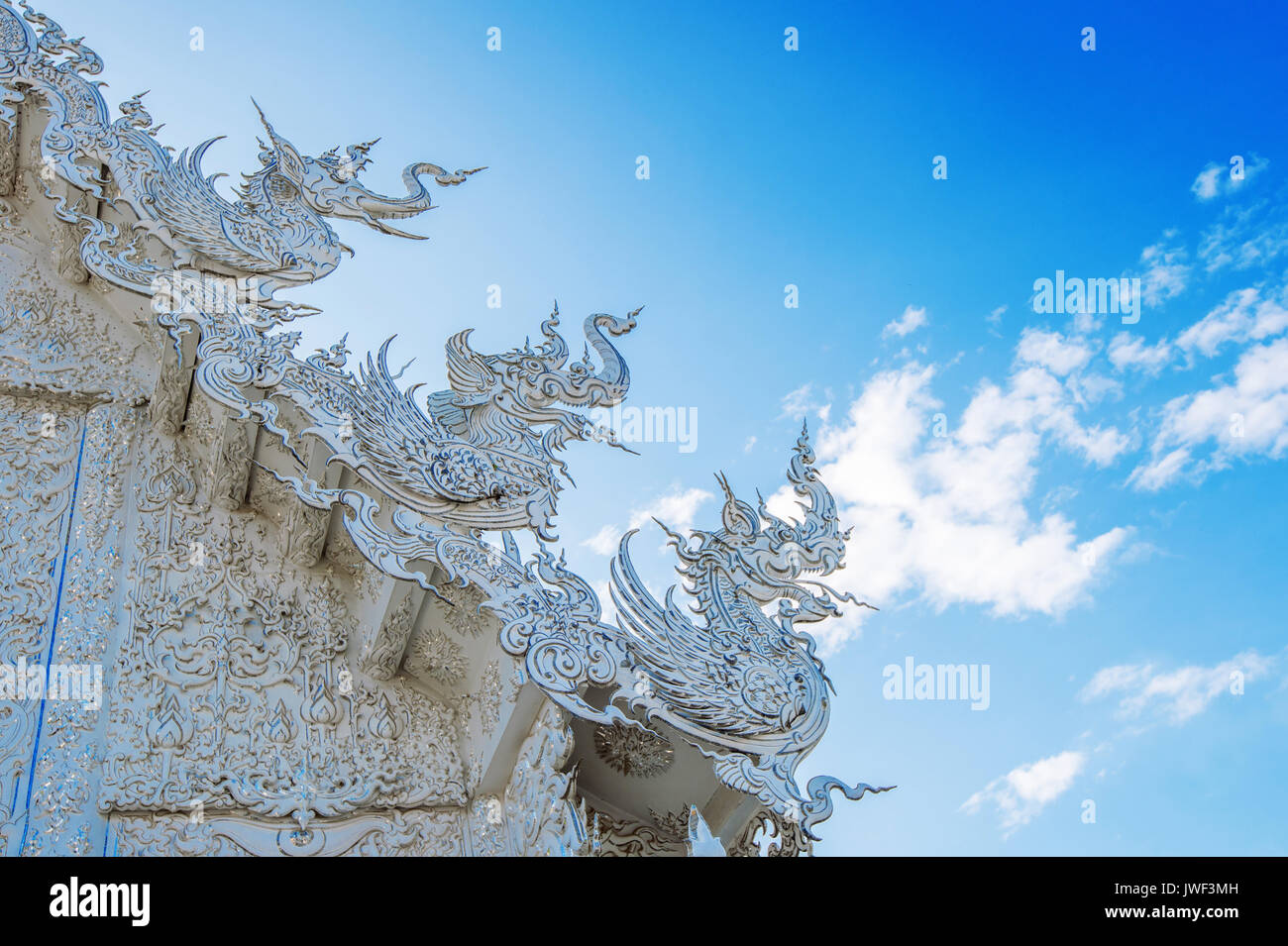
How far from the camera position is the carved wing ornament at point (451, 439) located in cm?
376

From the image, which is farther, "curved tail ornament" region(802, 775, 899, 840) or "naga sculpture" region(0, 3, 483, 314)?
"naga sculpture" region(0, 3, 483, 314)

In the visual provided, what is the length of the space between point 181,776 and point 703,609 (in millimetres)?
1661

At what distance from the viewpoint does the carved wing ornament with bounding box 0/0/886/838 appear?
3.76 meters

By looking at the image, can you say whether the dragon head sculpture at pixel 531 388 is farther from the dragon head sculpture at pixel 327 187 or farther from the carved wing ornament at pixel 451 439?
the dragon head sculpture at pixel 327 187

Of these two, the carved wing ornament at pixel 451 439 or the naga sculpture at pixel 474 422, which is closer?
the carved wing ornament at pixel 451 439

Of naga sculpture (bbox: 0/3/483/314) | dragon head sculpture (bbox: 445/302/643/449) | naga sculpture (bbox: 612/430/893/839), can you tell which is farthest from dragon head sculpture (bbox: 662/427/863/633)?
naga sculpture (bbox: 0/3/483/314)

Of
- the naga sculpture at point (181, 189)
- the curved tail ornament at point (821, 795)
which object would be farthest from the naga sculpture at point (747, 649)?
the naga sculpture at point (181, 189)

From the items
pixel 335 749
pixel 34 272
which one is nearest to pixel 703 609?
pixel 335 749

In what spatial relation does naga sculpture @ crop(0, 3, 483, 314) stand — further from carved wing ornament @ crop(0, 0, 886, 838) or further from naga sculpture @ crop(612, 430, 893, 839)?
naga sculpture @ crop(612, 430, 893, 839)
